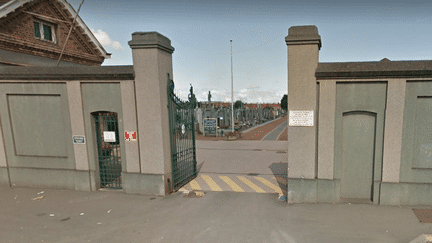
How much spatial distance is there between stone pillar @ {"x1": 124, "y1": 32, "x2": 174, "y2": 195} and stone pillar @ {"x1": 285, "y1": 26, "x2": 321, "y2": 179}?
3787 mm

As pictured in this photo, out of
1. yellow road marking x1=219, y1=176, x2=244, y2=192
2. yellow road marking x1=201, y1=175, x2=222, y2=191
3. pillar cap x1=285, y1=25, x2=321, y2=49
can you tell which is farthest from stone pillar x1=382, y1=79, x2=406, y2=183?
yellow road marking x1=201, y1=175, x2=222, y2=191

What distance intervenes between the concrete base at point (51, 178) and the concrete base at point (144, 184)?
151cm

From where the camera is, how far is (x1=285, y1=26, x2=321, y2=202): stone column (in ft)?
18.6

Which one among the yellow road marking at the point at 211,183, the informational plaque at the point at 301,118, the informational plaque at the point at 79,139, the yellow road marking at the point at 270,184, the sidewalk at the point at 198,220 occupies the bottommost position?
the yellow road marking at the point at 270,184

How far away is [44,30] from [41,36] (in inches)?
22.7

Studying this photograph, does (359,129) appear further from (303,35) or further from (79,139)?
(79,139)

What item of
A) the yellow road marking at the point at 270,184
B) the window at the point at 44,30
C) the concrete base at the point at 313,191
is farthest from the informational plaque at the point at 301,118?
the window at the point at 44,30

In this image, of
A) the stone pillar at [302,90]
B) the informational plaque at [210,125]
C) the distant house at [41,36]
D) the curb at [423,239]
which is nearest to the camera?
the curb at [423,239]

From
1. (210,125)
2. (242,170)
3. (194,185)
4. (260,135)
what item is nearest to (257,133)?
(260,135)

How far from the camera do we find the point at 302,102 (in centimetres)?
587

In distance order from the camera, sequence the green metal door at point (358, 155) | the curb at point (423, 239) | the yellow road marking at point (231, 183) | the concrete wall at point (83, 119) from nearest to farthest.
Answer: the curb at point (423, 239) → the green metal door at point (358, 155) → the concrete wall at point (83, 119) → the yellow road marking at point (231, 183)

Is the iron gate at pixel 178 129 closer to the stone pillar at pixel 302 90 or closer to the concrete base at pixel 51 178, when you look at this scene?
the concrete base at pixel 51 178

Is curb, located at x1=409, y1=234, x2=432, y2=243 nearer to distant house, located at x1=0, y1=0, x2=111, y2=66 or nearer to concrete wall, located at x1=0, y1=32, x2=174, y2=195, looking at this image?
concrete wall, located at x1=0, y1=32, x2=174, y2=195

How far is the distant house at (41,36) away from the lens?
34.6 ft
